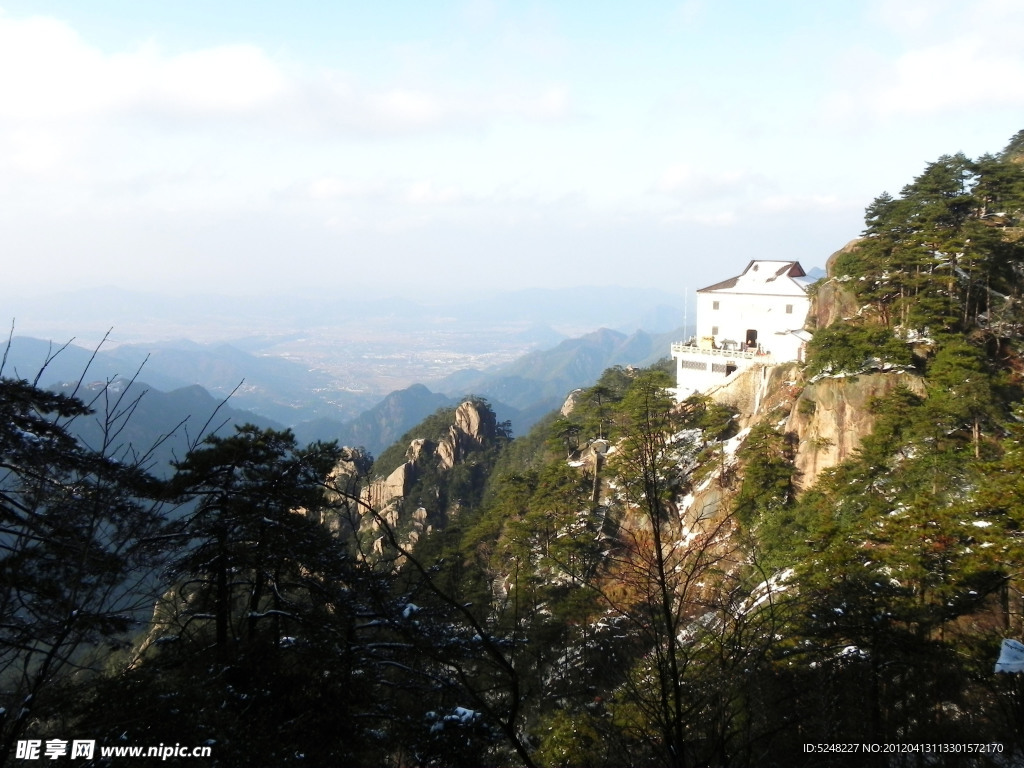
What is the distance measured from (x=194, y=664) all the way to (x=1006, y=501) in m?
9.89

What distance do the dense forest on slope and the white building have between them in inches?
177

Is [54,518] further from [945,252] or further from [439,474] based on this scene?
[439,474]

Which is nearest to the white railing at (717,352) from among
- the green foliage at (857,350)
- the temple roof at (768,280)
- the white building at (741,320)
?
the white building at (741,320)

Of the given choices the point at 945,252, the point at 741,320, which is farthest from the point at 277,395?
the point at 945,252

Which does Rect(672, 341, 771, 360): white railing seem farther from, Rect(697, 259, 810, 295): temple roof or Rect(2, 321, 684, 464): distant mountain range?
Rect(2, 321, 684, 464): distant mountain range

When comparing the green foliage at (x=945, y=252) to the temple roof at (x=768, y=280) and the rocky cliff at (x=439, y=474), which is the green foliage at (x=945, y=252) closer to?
the temple roof at (x=768, y=280)

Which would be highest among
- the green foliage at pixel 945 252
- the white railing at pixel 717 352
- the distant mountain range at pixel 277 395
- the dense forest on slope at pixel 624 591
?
the green foliage at pixel 945 252

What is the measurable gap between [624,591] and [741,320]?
78.1 feet

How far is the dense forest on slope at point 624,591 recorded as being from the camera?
3.85 metres

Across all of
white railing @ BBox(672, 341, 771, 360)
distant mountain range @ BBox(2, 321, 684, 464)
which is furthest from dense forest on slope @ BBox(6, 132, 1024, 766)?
distant mountain range @ BBox(2, 321, 684, 464)

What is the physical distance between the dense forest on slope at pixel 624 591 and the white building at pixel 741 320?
4505 mm

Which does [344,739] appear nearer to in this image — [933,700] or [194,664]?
[194,664]

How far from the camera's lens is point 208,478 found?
7203 mm

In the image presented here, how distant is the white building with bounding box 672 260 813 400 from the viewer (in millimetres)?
24688
